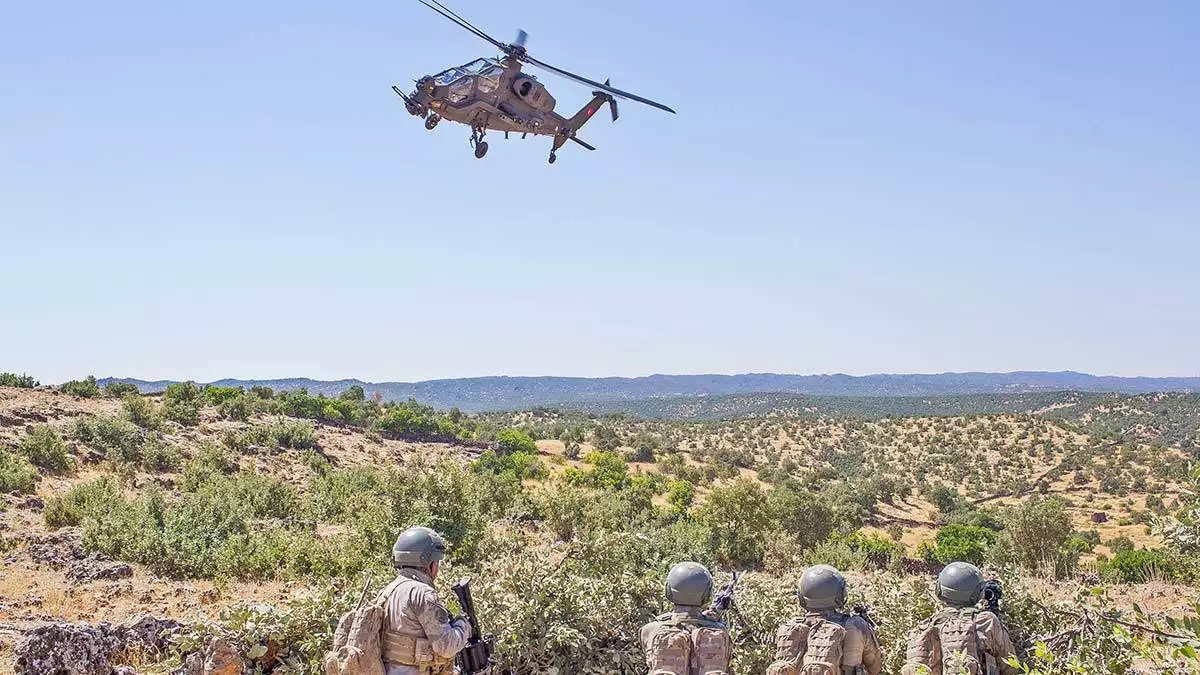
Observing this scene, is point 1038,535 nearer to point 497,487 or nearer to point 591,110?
point 497,487

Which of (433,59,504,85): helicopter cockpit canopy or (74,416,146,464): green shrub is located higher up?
(433,59,504,85): helicopter cockpit canopy

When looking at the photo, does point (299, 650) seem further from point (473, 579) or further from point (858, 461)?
point (858, 461)

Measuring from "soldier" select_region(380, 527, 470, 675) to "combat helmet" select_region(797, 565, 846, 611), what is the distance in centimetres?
241

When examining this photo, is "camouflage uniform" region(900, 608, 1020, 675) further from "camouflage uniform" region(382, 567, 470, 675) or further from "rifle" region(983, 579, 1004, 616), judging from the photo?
"camouflage uniform" region(382, 567, 470, 675)

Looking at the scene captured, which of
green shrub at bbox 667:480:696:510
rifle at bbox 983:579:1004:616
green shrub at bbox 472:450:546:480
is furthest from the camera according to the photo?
green shrub at bbox 472:450:546:480

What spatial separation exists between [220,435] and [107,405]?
626 centimetres

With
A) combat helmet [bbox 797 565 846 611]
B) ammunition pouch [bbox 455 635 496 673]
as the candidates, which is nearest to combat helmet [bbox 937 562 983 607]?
combat helmet [bbox 797 565 846 611]

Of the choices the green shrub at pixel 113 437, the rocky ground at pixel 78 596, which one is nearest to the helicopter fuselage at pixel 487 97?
the rocky ground at pixel 78 596

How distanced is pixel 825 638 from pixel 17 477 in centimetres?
2171

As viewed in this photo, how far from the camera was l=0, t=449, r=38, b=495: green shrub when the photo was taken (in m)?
20.3

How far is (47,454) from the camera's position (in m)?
24.2

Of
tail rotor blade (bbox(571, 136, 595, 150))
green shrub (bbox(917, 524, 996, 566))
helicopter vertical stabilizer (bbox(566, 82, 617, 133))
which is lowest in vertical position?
green shrub (bbox(917, 524, 996, 566))

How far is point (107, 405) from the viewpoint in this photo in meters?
35.3

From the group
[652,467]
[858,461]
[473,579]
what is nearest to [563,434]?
[652,467]
